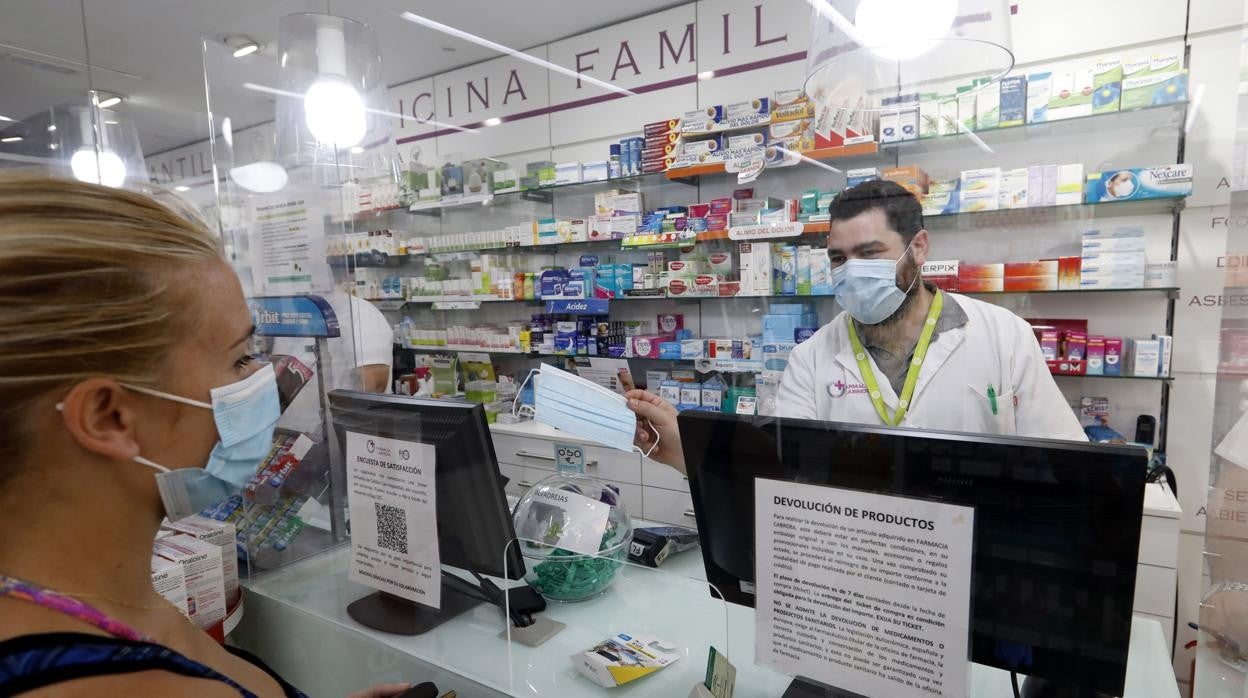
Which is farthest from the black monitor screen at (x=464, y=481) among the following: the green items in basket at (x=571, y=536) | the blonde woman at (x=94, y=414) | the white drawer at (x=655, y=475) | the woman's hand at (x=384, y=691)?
the white drawer at (x=655, y=475)

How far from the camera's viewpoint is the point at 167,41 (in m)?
3.69

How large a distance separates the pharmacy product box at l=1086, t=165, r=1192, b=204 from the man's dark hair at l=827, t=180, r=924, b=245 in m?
0.86

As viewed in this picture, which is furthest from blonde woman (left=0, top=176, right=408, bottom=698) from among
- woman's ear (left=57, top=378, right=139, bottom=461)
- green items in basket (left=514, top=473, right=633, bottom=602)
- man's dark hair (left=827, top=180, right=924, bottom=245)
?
man's dark hair (left=827, top=180, right=924, bottom=245)

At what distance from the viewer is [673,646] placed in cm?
122

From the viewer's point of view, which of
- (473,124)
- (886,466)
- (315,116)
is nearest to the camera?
(886,466)

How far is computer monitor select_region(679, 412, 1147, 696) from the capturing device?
76 cm

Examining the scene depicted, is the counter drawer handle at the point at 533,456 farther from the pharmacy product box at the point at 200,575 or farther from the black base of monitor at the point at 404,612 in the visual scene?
the pharmacy product box at the point at 200,575

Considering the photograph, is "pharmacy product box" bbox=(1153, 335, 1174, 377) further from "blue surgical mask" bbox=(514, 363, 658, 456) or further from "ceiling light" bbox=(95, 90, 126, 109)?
"ceiling light" bbox=(95, 90, 126, 109)

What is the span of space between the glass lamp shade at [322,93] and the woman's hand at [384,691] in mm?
1489

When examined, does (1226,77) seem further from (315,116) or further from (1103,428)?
(315,116)

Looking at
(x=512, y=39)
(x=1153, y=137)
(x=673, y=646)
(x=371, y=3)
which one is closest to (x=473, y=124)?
(x=512, y=39)

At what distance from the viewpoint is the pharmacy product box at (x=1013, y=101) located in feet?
8.84

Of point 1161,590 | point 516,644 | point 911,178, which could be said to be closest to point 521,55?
point 911,178

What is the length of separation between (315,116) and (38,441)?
160cm
